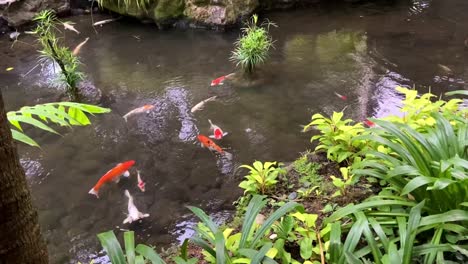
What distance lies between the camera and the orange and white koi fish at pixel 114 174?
13.5ft

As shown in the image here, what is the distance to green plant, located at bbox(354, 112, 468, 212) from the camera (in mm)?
2207

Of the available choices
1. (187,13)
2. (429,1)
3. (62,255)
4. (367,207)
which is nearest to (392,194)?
(367,207)

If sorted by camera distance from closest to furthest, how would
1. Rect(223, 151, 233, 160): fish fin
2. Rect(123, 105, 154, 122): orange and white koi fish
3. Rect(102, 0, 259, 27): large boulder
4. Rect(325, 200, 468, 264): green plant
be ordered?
1. Rect(325, 200, 468, 264): green plant
2. Rect(223, 151, 233, 160): fish fin
3. Rect(123, 105, 154, 122): orange and white koi fish
4. Rect(102, 0, 259, 27): large boulder

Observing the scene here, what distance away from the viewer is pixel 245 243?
7.33 ft

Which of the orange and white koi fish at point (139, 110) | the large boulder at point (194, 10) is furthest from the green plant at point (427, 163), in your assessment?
the large boulder at point (194, 10)

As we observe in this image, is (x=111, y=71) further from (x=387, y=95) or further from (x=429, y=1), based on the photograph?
(x=429, y=1)

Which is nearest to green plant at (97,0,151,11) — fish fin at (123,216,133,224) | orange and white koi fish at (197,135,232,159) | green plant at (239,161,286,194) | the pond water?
the pond water

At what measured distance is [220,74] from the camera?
632cm

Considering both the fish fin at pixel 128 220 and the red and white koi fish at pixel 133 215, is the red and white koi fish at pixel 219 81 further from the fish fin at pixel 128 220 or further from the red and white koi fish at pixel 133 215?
the fish fin at pixel 128 220

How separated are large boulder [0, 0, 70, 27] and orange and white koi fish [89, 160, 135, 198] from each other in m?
5.41

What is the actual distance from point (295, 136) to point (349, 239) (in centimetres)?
269

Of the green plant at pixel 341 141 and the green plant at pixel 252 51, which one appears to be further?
the green plant at pixel 252 51

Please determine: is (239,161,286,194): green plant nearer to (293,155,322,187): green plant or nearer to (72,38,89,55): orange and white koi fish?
(293,155,322,187): green plant

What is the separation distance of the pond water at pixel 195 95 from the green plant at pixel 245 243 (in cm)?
137
